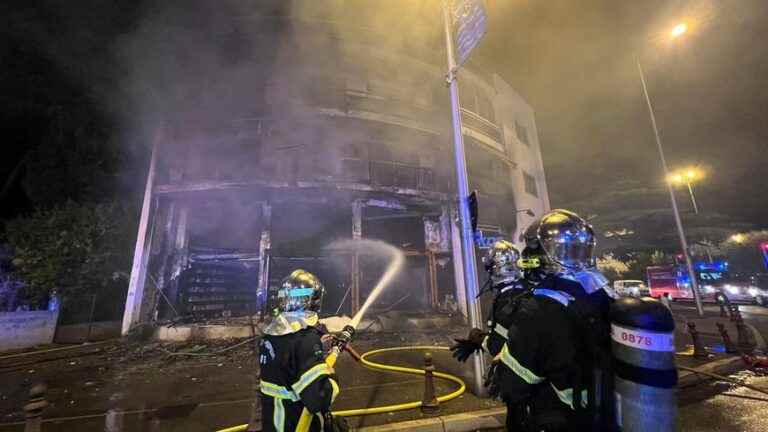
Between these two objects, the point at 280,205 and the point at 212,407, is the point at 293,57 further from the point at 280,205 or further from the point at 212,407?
the point at 212,407

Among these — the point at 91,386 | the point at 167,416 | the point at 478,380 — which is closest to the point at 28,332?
the point at 91,386

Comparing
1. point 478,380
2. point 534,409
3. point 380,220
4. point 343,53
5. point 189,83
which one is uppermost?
point 343,53

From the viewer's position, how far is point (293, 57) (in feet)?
40.2

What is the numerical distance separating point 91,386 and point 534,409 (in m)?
7.95

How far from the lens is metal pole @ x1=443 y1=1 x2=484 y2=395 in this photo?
4.80 meters

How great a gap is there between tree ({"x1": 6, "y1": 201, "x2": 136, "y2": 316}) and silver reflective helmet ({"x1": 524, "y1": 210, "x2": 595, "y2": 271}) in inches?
→ 563

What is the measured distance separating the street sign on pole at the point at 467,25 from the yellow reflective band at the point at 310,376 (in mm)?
5464

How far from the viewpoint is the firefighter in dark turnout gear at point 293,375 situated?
1.97 m

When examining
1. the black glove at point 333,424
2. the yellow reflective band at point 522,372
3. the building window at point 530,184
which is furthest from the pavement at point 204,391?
the building window at point 530,184

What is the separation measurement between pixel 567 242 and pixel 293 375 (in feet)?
6.99

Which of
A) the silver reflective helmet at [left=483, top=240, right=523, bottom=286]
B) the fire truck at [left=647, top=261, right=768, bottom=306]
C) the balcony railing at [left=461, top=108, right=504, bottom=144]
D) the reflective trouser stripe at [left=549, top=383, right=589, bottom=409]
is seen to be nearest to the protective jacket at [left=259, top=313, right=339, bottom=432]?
the reflective trouser stripe at [left=549, top=383, right=589, bottom=409]

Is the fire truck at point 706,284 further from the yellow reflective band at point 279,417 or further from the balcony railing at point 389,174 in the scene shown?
the yellow reflective band at point 279,417

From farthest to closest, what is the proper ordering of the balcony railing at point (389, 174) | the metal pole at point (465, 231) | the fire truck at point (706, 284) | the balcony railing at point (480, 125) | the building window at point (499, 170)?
the fire truck at point (706, 284) → the building window at point (499, 170) → the balcony railing at point (480, 125) → the balcony railing at point (389, 174) → the metal pole at point (465, 231)

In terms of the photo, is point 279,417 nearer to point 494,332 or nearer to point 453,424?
point 494,332
